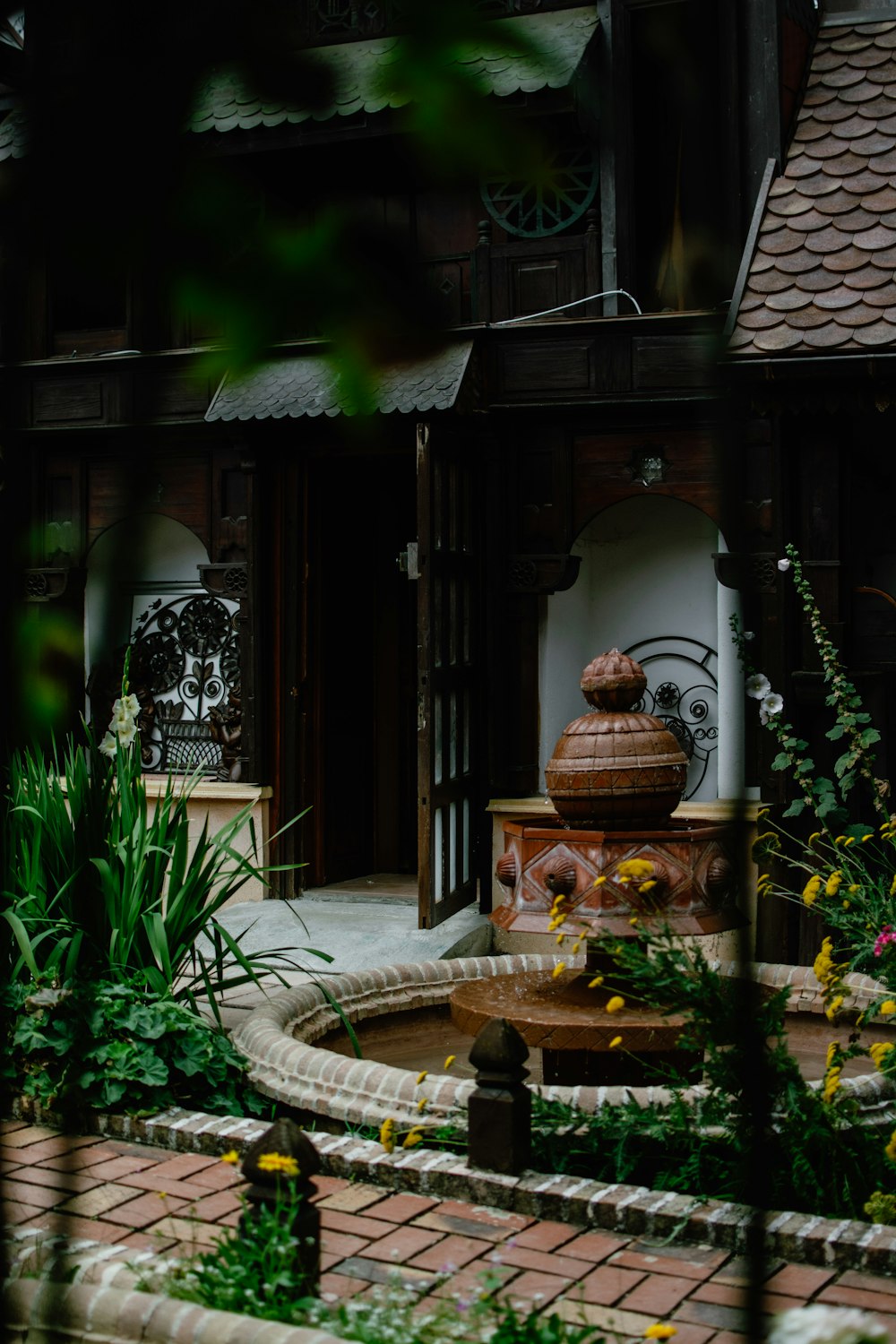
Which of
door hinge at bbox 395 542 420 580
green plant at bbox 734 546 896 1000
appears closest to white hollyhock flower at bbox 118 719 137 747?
door hinge at bbox 395 542 420 580

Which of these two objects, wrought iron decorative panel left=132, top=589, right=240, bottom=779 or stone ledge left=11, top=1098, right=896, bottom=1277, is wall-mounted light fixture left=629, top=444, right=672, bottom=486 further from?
stone ledge left=11, top=1098, right=896, bottom=1277

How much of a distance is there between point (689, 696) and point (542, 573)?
0.99 m

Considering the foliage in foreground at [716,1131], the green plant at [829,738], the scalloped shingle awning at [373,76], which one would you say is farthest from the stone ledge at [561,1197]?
the green plant at [829,738]

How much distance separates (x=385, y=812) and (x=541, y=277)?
3281mm

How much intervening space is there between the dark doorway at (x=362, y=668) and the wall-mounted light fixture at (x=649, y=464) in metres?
1.54

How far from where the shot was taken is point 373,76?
1239mm

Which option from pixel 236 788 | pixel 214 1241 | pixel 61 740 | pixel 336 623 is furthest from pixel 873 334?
pixel 214 1241

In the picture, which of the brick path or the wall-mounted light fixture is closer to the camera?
the brick path

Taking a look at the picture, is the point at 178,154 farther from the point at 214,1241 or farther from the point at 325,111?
the point at 214,1241

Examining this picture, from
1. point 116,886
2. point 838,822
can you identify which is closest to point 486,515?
point 838,822

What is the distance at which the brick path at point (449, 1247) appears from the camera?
2.99m

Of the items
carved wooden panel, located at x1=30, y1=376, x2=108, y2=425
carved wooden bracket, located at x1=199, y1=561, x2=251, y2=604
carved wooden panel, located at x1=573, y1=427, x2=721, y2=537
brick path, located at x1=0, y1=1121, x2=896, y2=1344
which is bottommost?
brick path, located at x1=0, y1=1121, x2=896, y2=1344

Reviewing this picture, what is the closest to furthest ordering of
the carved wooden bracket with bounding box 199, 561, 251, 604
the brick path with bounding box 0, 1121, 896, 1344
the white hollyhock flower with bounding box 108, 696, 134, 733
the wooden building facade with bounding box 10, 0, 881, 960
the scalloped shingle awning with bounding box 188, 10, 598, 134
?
the scalloped shingle awning with bounding box 188, 10, 598, 134, the brick path with bounding box 0, 1121, 896, 1344, the white hollyhock flower with bounding box 108, 696, 134, 733, the wooden building facade with bounding box 10, 0, 881, 960, the carved wooden bracket with bounding box 199, 561, 251, 604

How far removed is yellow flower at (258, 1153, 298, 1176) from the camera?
2.84 meters
